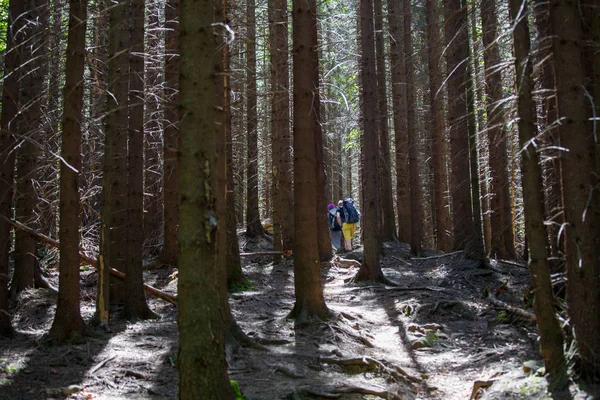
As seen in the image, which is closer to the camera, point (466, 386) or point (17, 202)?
point (466, 386)

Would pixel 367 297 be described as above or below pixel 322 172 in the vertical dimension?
below

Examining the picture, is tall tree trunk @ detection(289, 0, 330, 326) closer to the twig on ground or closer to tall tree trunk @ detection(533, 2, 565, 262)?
the twig on ground

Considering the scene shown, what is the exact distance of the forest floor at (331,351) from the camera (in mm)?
6324

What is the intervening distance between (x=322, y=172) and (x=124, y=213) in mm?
6732

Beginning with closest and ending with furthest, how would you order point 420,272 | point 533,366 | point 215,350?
point 215,350 → point 533,366 → point 420,272

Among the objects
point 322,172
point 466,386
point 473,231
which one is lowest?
point 466,386

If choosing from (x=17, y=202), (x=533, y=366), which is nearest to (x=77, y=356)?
(x=17, y=202)

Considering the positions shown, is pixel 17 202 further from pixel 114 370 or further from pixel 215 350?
pixel 215 350

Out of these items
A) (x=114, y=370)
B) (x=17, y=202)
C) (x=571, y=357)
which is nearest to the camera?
(x=571, y=357)

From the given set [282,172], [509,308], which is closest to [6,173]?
[509,308]

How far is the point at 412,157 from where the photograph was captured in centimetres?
2061

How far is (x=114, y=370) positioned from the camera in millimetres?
6922

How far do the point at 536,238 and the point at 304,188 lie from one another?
175 inches

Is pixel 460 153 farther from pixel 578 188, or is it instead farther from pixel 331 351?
pixel 578 188
